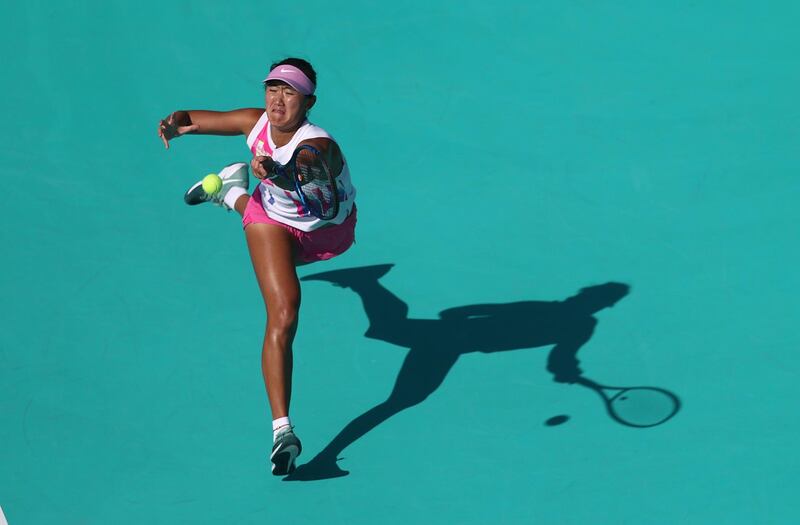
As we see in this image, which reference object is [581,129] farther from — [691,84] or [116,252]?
[116,252]

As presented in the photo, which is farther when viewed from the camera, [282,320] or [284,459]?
[282,320]

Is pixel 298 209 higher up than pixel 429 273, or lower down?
lower down

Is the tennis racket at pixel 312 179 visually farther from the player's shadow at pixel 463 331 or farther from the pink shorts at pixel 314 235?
the player's shadow at pixel 463 331

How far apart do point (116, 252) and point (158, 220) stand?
416 mm

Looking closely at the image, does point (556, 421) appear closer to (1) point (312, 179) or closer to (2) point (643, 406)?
(2) point (643, 406)

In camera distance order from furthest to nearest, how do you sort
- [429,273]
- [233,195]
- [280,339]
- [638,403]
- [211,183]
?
[429,273] → [233,195] → [211,183] → [638,403] → [280,339]

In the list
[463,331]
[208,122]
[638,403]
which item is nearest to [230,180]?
[208,122]

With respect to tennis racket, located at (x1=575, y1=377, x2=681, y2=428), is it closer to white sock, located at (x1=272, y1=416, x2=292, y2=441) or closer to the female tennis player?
the female tennis player

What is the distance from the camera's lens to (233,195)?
284 inches

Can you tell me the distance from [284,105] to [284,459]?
176 centimetres

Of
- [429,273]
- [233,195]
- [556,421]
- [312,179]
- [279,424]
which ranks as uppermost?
[233,195]

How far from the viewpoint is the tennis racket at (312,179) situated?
19.6 ft

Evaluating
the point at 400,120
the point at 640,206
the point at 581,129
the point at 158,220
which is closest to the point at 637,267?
the point at 640,206

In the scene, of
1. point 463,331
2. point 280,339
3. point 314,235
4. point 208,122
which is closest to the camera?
point 280,339
